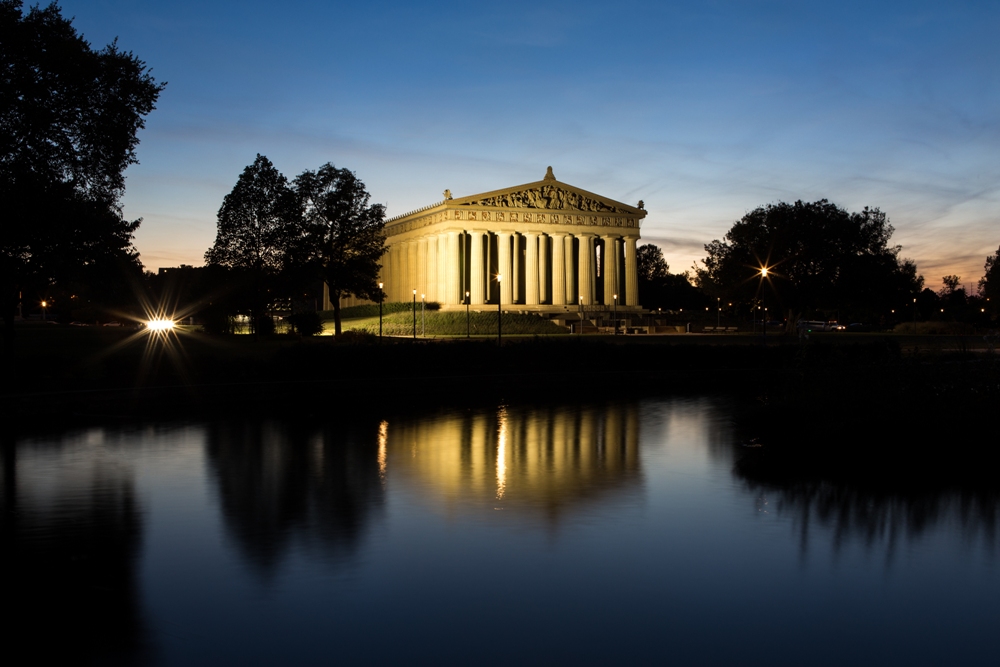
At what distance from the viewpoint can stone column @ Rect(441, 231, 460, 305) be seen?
93625mm

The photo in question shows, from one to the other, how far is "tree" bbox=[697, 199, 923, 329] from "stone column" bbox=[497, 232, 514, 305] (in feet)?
79.0

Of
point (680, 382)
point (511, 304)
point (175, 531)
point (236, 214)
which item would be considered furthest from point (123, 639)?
point (511, 304)

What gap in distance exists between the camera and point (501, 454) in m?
16.5

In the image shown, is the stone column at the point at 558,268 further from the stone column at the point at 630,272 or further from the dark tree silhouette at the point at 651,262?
the dark tree silhouette at the point at 651,262

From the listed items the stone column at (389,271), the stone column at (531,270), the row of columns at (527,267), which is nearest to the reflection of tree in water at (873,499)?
the row of columns at (527,267)

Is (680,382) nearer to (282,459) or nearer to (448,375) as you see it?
(448,375)

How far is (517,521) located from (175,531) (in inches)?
155

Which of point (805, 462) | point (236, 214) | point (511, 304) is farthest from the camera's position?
point (511, 304)

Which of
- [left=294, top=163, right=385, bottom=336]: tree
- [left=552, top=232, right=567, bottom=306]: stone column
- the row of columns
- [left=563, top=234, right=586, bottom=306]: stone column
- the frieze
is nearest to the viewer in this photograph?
[left=294, top=163, right=385, bottom=336]: tree

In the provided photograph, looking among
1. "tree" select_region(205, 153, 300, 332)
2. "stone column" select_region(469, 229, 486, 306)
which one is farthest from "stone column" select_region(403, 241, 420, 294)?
"tree" select_region(205, 153, 300, 332)

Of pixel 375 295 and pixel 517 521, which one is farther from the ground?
pixel 375 295

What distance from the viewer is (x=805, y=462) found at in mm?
15156

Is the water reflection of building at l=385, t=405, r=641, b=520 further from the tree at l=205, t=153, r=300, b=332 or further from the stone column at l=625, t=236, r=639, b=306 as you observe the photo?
the stone column at l=625, t=236, r=639, b=306

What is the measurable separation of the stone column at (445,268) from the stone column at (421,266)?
4.12 meters
